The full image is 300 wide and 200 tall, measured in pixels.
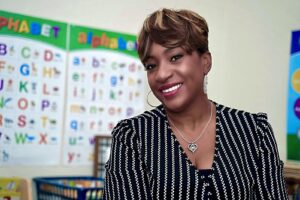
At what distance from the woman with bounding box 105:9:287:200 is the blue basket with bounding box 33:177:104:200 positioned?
1019mm

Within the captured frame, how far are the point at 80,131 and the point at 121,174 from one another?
1420 millimetres

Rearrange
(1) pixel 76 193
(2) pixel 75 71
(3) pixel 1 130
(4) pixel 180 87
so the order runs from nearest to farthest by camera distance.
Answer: (4) pixel 180 87 < (1) pixel 76 193 < (3) pixel 1 130 < (2) pixel 75 71

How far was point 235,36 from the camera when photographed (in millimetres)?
2576

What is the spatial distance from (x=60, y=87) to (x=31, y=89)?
16cm

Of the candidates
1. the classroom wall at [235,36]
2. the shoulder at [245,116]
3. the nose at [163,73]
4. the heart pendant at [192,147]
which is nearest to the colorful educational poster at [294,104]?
the classroom wall at [235,36]

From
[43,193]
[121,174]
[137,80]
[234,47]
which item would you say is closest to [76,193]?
[43,193]

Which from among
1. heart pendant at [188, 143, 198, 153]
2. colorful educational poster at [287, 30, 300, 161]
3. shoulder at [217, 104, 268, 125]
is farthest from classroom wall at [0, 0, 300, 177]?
heart pendant at [188, 143, 198, 153]

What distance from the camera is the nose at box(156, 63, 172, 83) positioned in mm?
971

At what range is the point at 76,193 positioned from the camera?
1990 mm

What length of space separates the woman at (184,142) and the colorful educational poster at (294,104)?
112 centimetres

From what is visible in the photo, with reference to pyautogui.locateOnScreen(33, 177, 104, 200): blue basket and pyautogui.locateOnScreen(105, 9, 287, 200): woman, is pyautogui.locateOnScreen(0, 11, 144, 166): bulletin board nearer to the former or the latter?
pyautogui.locateOnScreen(33, 177, 104, 200): blue basket

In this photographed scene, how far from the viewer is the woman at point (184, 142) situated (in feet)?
3.15

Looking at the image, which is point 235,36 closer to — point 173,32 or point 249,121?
point 249,121

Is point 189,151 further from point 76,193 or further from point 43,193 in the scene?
point 43,193
